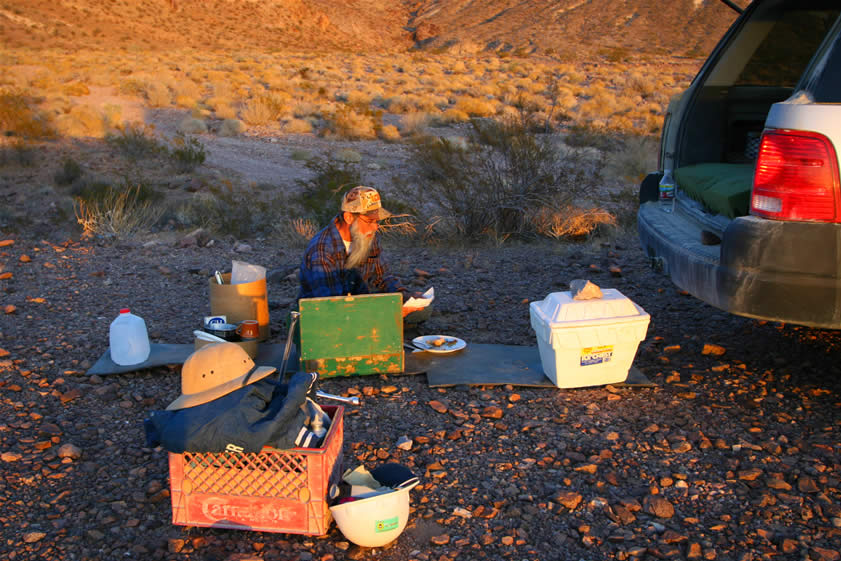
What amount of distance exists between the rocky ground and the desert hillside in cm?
3663

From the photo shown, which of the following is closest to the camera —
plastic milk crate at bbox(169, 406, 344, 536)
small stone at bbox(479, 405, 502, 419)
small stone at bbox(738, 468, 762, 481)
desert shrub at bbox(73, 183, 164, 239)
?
plastic milk crate at bbox(169, 406, 344, 536)

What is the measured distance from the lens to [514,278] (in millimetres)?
6305

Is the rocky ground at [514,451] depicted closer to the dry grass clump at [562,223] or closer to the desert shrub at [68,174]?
the dry grass clump at [562,223]

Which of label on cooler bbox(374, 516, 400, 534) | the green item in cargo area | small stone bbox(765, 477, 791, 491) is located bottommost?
small stone bbox(765, 477, 791, 491)

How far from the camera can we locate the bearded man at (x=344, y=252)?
462 centimetres

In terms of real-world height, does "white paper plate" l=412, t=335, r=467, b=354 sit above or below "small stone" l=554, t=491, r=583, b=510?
below

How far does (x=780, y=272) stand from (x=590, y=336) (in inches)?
41.4

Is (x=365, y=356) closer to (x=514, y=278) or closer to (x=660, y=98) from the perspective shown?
(x=514, y=278)

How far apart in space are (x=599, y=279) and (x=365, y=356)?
2.77m

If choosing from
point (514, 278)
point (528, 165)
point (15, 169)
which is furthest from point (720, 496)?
point (15, 169)

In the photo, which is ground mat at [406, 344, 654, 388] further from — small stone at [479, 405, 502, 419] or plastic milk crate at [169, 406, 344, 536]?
plastic milk crate at [169, 406, 344, 536]

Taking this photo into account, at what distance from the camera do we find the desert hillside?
40606 millimetres

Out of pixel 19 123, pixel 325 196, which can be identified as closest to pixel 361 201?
pixel 325 196

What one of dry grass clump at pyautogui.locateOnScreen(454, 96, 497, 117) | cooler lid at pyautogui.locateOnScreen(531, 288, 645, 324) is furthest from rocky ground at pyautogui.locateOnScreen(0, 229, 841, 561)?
dry grass clump at pyautogui.locateOnScreen(454, 96, 497, 117)
